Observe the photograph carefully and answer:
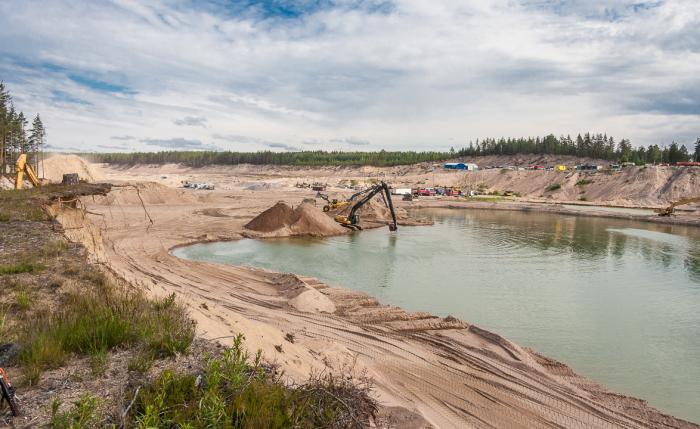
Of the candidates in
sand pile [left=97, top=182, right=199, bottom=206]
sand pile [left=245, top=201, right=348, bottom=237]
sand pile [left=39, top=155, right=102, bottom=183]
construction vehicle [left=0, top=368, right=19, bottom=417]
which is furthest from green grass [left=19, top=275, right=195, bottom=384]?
sand pile [left=39, top=155, right=102, bottom=183]

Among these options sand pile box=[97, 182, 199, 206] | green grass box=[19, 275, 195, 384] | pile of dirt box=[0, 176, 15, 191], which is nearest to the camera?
green grass box=[19, 275, 195, 384]

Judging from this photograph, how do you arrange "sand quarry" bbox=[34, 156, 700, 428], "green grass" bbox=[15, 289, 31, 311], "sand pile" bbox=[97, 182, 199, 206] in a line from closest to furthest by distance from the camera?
"green grass" bbox=[15, 289, 31, 311] → "sand quarry" bbox=[34, 156, 700, 428] → "sand pile" bbox=[97, 182, 199, 206]

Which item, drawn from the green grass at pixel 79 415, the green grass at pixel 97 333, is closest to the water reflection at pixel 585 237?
the green grass at pixel 97 333

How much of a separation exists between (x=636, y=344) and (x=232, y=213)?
36.7 m

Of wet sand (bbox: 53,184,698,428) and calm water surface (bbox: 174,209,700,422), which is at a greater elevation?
wet sand (bbox: 53,184,698,428)

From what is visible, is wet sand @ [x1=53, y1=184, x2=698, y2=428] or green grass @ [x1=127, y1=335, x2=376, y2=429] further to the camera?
wet sand @ [x1=53, y1=184, x2=698, y2=428]

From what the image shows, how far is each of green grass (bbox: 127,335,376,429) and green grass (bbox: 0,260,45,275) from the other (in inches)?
266

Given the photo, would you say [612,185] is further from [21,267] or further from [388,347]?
[21,267]

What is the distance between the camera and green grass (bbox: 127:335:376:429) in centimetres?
467

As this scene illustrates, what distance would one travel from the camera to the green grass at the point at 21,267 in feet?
32.2

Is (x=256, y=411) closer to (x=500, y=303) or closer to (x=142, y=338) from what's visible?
(x=142, y=338)

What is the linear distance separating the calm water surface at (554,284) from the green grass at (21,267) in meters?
12.1

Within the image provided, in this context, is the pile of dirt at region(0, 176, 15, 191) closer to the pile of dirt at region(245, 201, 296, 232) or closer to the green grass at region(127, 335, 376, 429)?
the pile of dirt at region(245, 201, 296, 232)

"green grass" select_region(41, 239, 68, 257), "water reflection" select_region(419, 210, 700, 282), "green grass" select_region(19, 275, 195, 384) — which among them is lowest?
"water reflection" select_region(419, 210, 700, 282)
